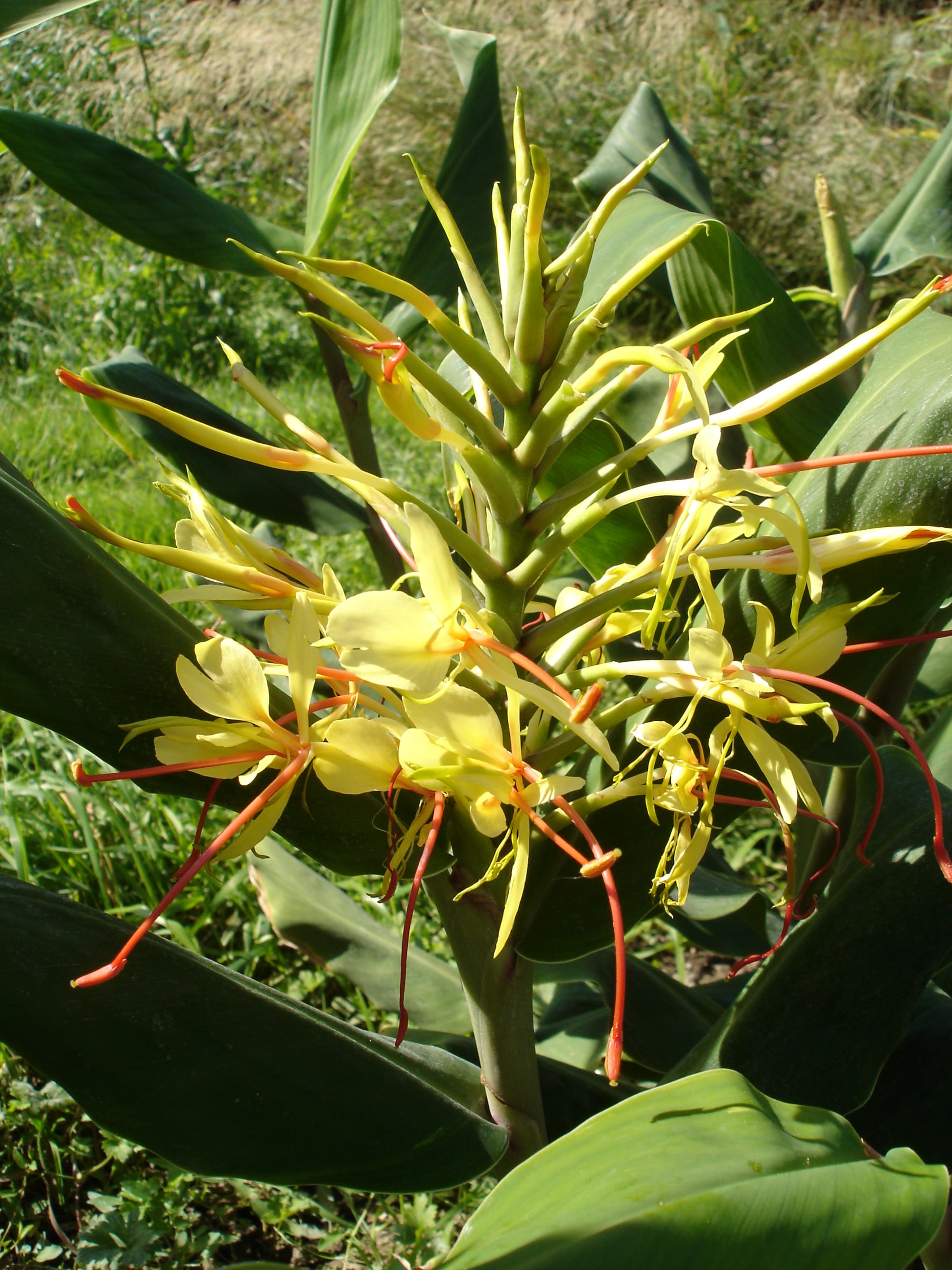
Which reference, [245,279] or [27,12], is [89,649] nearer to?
[27,12]

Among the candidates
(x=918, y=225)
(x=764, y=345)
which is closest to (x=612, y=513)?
(x=764, y=345)

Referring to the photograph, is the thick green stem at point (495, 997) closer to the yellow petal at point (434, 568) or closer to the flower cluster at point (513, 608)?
the flower cluster at point (513, 608)

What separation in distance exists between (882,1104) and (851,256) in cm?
102

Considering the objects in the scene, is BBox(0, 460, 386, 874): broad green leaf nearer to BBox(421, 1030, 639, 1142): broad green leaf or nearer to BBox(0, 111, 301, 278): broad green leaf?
BBox(421, 1030, 639, 1142): broad green leaf

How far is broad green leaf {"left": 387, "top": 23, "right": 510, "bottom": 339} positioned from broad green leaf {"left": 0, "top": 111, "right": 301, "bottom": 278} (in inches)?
7.0

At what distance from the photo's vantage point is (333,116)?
4.18 ft

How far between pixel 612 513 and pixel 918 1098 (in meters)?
0.65

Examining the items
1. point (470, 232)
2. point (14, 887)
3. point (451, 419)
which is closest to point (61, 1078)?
point (14, 887)

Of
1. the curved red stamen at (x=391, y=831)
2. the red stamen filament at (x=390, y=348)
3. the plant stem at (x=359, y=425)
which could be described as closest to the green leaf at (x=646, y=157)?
the plant stem at (x=359, y=425)

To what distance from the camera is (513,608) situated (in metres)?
0.65

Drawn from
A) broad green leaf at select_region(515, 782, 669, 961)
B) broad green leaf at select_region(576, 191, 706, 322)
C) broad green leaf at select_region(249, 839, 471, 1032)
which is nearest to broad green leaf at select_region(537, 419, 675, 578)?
broad green leaf at select_region(576, 191, 706, 322)

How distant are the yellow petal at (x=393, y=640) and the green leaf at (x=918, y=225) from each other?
1.20 meters

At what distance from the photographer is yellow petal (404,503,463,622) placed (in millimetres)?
471

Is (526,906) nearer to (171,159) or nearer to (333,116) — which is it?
(333,116)
